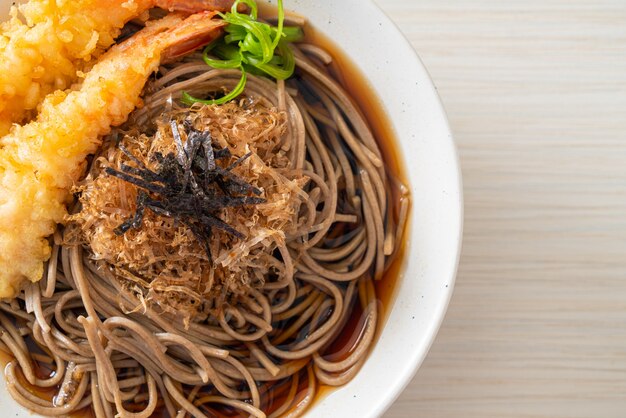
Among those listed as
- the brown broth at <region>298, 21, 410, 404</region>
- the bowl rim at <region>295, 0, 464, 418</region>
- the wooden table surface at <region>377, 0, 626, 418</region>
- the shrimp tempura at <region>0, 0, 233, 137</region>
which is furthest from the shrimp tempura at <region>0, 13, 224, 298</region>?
the wooden table surface at <region>377, 0, 626, 418</region>

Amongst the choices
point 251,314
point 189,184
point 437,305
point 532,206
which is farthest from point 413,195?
point 189,184

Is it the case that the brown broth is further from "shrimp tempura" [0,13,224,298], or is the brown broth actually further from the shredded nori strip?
the shredded nori strip

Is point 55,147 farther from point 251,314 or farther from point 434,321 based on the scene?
point 434,321

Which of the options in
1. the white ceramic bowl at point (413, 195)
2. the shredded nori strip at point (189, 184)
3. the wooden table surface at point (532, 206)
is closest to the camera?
the shredded nori strip at point (189, 184)

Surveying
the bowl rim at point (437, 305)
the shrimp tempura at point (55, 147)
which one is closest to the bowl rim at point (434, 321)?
the bowl rim at point (437, 305)

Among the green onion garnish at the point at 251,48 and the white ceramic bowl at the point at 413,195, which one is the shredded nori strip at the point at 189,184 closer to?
the green onion garnish at the point at 251,48

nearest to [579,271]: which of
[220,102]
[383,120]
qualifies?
[383,120]
